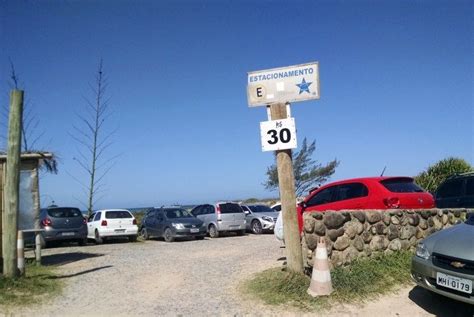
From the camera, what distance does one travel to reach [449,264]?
5.87 metres

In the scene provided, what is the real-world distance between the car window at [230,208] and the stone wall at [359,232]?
11.1m

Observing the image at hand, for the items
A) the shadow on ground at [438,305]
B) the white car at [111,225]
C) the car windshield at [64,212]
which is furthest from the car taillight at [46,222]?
the shadow on ground at [438,305]

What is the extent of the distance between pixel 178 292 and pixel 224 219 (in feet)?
37.4

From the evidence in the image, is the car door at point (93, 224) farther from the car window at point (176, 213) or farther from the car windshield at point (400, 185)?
the car windshield at point (400, 185)

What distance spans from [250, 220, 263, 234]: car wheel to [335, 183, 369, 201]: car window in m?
9.85

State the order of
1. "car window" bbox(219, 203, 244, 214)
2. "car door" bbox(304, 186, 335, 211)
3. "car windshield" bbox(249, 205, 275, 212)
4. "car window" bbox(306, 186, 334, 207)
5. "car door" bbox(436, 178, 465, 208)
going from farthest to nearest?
1. "car windshield" bbox(249, 205, 275, 212)
2. "car window" bbox(219, 203, 244, 214)
3. "car door" bbox(436, 178, 465, 208)
4. "car window" bbox(306, 186, 334, 207)
5. "car door" bbox(304, 186, 335, 211)

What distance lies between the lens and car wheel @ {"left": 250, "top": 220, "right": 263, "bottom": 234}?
19719mm

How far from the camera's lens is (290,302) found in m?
6.71

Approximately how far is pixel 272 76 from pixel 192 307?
13.7 feet

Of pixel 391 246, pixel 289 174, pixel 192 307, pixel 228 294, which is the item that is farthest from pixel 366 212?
pixel 192 307

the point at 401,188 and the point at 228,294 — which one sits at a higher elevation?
the point at 401,188

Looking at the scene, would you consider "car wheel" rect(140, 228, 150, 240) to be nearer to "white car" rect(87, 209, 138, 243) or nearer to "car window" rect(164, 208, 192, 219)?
"white car" rect(87, 209, 138, 243)

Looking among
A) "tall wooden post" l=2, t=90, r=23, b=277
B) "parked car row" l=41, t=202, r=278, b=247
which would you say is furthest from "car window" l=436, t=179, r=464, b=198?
"tall wooden post" l=2, t=90, r=23, b=277

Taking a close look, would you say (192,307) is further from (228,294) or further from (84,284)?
(84,284)
